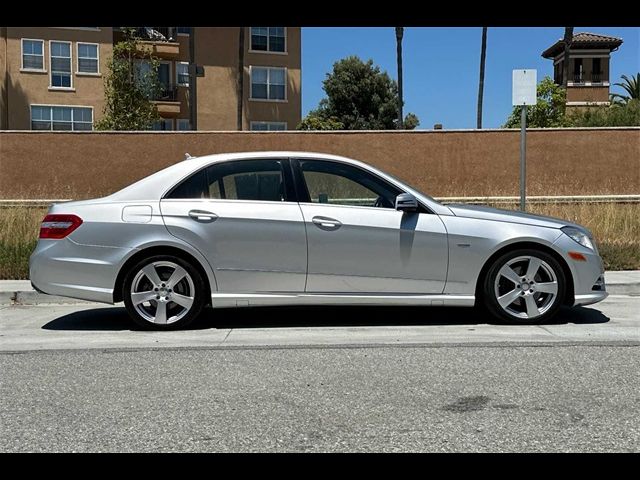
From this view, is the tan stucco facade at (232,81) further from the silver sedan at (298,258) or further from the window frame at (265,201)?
the silver sedan at (298,258)

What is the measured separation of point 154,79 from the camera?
3778cm

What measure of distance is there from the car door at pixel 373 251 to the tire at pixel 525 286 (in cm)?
49

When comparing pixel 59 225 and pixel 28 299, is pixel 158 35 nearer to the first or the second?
pixel 28 299

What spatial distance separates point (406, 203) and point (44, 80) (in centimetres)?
3468

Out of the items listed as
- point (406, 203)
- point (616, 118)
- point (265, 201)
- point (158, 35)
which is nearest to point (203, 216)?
point (265, 201)

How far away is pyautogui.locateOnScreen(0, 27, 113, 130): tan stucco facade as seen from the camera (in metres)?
37.0

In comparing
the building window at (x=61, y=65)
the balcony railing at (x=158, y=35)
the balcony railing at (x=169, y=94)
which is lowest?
the balcony railing at (x=169, y=94)

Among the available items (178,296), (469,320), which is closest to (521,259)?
(469,320)

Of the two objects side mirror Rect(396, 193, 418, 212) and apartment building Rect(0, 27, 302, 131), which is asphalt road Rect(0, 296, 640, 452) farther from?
apartment building Rect(0, 27, 302, 131)

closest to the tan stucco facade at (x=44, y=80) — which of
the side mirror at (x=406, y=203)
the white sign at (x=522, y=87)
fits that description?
the white sign at (x=522, y=87)

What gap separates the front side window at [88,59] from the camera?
126 feet

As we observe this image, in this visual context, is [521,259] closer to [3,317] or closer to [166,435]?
[166,435]

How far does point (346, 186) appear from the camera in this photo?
7.48m

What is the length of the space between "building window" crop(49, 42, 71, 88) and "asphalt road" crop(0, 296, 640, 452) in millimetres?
32977
